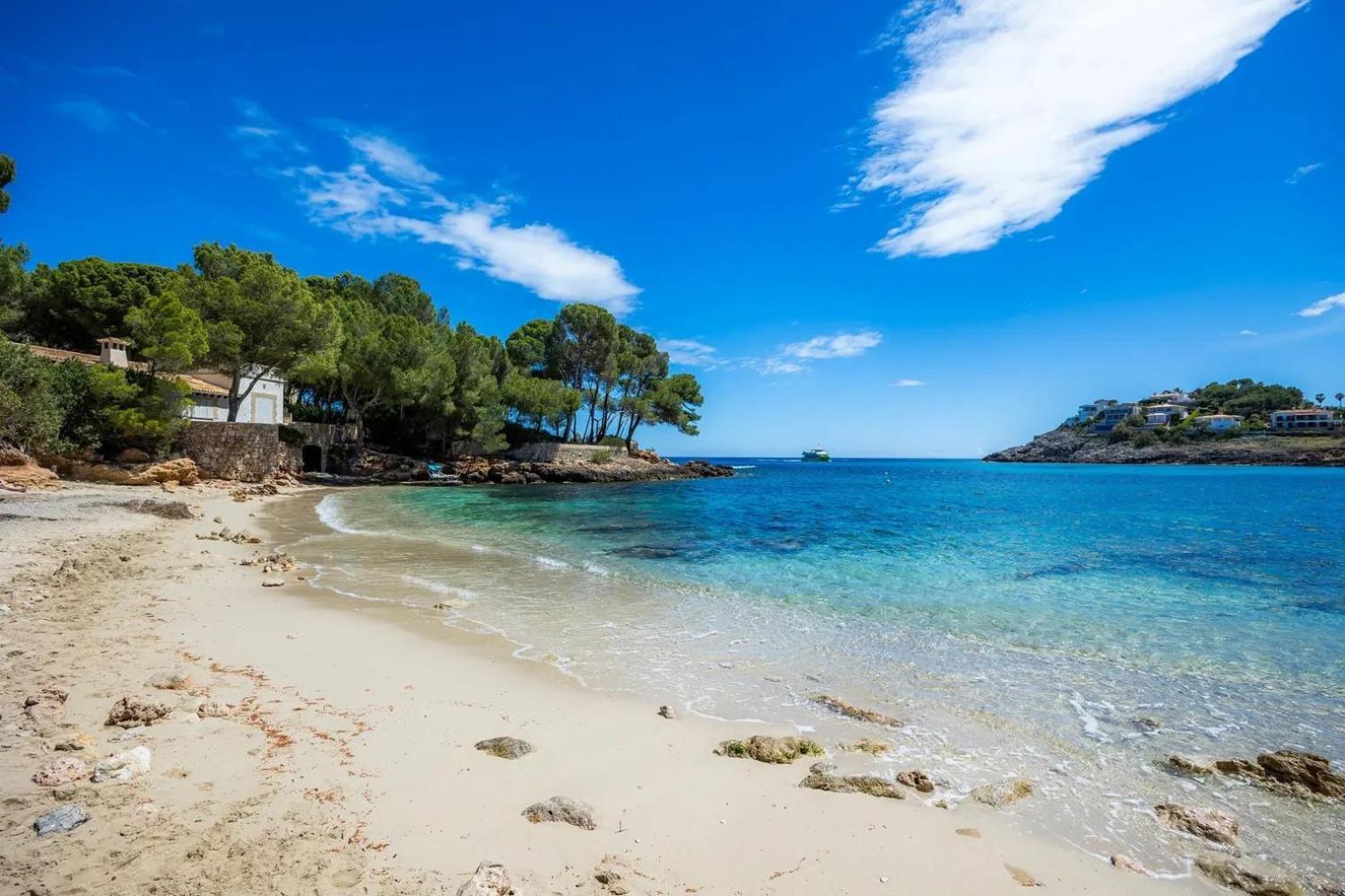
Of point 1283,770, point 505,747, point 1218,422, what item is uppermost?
point 1218,422

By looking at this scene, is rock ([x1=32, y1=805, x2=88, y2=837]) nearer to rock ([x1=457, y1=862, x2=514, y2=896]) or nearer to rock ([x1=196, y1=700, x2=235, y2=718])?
rock ([x1=196, y1=700, x2=235, y2=718])

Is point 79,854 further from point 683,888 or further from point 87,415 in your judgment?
point 87,415

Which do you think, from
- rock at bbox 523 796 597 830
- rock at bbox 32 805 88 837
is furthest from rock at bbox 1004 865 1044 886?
rock at bbox 32 805 88 837

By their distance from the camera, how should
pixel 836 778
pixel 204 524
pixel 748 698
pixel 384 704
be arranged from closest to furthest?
pixel 836 778, pixel 384 704, pixel 748 698, pixel 204 524

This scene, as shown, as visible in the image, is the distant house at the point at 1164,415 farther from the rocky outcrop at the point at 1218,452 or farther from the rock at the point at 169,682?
the rock at the point at 169,682

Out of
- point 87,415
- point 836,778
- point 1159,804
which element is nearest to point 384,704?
point 836,778

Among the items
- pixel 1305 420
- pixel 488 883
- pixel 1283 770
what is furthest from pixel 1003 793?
pixel 1305 420

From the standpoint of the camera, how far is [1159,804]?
171 inches

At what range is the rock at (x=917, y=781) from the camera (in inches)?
172

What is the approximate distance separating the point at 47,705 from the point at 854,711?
656 centimetres

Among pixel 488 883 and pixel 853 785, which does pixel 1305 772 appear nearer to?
pixel 853 785

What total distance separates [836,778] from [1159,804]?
230cm

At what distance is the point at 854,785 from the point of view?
4.34 meters

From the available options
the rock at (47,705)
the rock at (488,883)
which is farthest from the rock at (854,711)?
the rock at (47,705)
